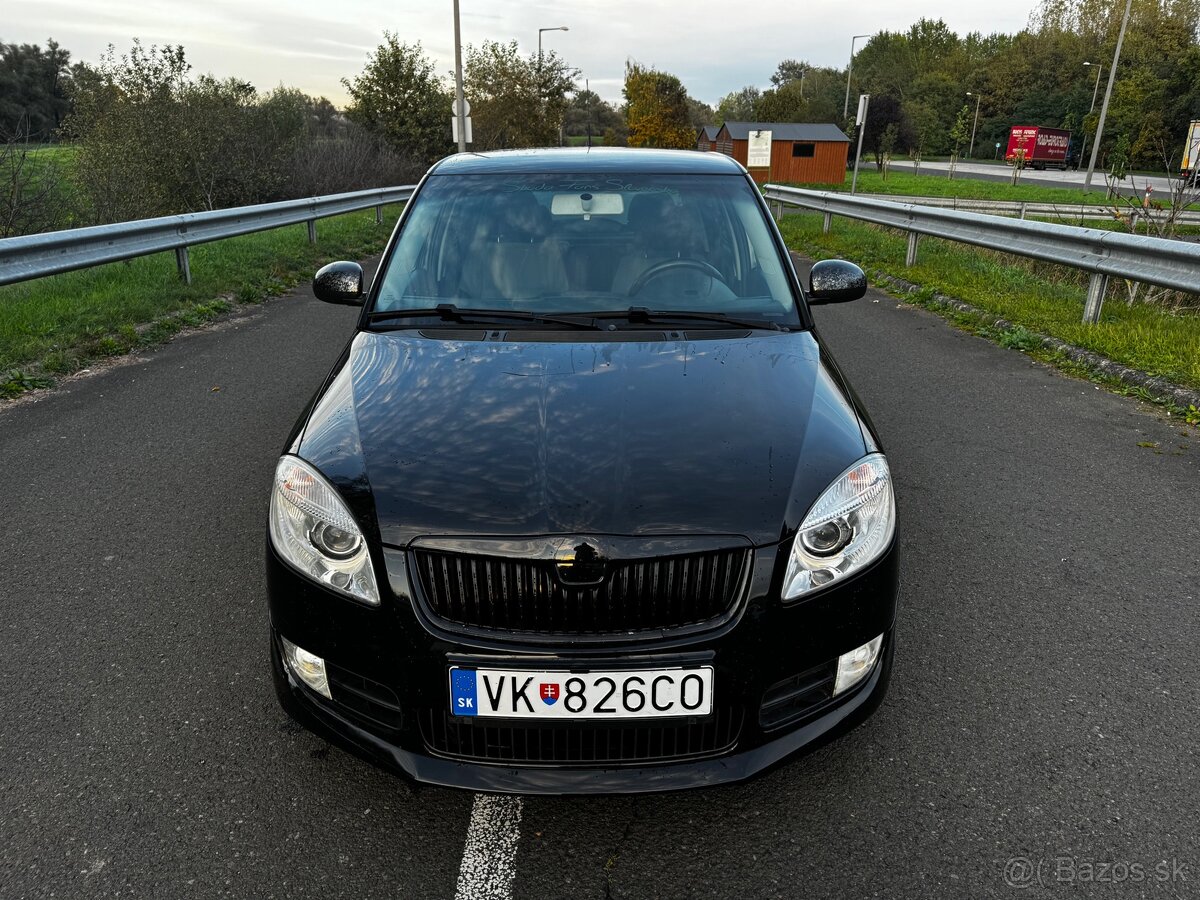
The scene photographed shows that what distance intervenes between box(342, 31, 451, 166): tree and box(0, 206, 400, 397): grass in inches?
856

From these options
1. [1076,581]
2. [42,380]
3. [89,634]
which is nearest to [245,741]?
[89,634]

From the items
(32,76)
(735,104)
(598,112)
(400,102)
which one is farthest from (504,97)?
(735,104)

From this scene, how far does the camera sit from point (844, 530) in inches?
86.4

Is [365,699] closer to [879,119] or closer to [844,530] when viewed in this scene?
[844,530]

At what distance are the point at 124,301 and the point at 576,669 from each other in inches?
313

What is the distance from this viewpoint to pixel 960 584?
11.4ft

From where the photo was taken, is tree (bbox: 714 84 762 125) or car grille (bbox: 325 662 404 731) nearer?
car grille (bbox: 325 662 404 731)

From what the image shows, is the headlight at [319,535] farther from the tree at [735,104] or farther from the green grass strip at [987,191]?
the tree at [735,104]

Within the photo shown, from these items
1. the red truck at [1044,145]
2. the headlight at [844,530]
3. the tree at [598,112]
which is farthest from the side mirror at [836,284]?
the tree at [598,112]

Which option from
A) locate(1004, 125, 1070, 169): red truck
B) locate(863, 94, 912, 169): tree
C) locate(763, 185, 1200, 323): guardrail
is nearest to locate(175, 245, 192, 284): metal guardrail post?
locate(763, 185, 1200, 323): guardrail

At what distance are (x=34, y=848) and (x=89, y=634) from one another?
1.08 meters

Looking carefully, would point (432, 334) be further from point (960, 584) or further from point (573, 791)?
point (960, 584)

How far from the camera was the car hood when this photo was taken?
2.09 m

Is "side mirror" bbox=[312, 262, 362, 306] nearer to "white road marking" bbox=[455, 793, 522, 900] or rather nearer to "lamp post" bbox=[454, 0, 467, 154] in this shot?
"white road marking" bbox=[455, 793, 522, 900]
